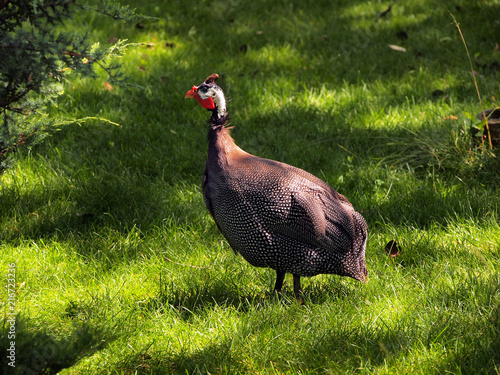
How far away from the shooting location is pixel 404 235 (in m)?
3.96

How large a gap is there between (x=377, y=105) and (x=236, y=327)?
3.69 metres

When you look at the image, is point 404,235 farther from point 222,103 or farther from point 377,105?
point 377,105

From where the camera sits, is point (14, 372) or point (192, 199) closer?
point (14, 372)

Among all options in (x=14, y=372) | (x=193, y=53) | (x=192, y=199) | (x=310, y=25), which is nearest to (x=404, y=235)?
(x=192, y=199)

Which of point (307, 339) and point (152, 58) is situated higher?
point (152, 58)

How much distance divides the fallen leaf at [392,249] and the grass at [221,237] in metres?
0.05

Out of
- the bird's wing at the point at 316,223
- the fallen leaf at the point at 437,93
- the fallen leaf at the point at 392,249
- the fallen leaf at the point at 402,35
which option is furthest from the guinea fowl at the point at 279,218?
the fallen leaf at the point at 402,35

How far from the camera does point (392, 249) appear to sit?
3.83 m

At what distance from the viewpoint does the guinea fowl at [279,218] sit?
3160mm

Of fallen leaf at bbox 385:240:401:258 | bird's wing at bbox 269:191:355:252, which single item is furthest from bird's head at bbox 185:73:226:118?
fallen leaf at bbox 385:240:401:258

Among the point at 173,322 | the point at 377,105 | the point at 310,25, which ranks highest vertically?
the point at 310,25

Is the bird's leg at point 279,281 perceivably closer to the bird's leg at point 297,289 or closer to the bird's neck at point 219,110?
the bird's leg at point 297,289

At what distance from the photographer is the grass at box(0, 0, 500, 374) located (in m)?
2.84

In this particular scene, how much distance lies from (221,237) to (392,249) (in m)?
1.24
